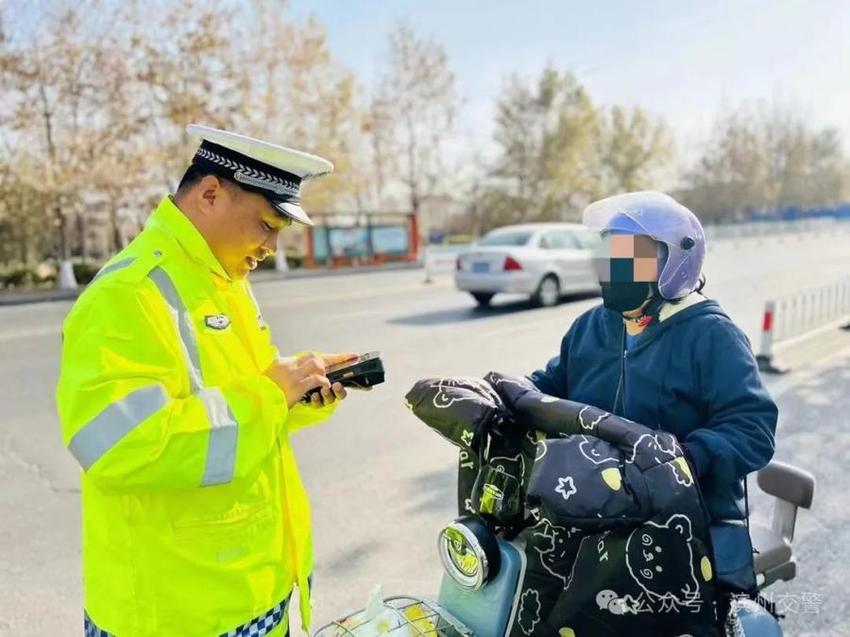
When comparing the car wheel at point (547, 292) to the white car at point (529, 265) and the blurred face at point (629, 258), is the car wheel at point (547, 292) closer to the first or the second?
the white car at point (529, 265)

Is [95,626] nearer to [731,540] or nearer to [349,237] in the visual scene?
[731,540]

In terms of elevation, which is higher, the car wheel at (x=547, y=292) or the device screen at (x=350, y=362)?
the device screen at (x=350, y=362)

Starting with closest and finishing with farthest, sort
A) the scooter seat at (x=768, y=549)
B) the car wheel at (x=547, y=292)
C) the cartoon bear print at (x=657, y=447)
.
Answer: the cartoon bear print at (x=657, y=447) → the scooter seat at (x=768, y=549) → the car wheel at (x=547, y=292)

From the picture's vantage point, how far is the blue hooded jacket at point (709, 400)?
1570 mm

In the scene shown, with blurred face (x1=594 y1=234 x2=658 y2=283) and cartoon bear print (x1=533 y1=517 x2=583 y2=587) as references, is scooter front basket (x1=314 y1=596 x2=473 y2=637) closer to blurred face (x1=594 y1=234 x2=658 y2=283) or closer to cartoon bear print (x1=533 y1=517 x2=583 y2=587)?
cartoon bear print (x1=533 y1=517 x2=583 y2=587)

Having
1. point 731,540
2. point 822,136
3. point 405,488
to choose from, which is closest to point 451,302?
point 405,488

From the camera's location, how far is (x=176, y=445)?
1248mm

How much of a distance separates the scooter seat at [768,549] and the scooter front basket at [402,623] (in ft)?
3.33

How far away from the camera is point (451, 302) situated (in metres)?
13.0

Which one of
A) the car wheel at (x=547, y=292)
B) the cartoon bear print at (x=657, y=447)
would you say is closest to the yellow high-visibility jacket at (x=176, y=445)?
the cartoon bear print at (x=657, y=447)

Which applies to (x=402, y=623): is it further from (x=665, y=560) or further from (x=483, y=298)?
(x=483, y=298)

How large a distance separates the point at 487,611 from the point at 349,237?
81.4 ft

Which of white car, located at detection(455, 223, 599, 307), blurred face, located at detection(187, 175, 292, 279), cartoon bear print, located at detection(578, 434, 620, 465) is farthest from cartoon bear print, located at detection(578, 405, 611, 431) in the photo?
white car, located at detection(455, 223, 599, 307)

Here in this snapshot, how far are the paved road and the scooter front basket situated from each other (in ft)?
4.49
